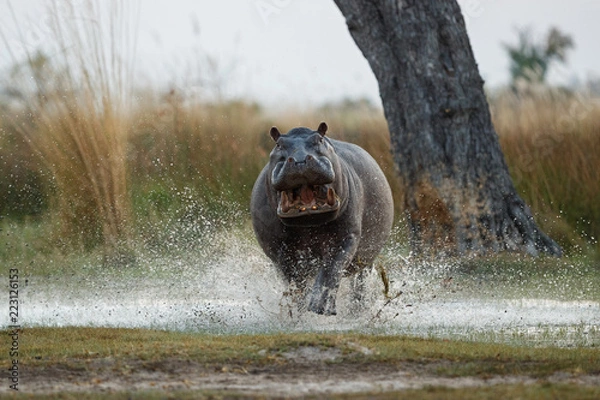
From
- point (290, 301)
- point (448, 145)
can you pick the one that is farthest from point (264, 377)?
point (448, 145)

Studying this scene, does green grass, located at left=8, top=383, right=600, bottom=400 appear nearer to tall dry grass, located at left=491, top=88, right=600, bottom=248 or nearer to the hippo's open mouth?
the hippo's open mouth

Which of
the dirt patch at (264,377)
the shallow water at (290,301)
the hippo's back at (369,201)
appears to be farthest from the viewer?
the hippo's back at (369,201)

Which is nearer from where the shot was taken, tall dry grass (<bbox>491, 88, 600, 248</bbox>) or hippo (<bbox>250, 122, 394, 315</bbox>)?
hippo (<bbox>250, 122, 394, 315</bbox>)

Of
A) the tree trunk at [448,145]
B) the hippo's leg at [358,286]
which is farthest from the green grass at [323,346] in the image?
the tree trunk at [448,145]

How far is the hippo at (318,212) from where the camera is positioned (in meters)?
7.13

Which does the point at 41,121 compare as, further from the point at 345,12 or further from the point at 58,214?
the point at 345,12

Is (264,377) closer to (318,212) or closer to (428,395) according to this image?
(428,395)

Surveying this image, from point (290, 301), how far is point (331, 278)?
0.59 m

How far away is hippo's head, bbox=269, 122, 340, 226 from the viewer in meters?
7.01

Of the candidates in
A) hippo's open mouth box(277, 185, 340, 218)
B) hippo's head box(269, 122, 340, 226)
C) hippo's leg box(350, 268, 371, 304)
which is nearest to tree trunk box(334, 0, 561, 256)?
hippo's leg box(350, 268, 371, 304)

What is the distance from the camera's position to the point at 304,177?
7031 millimetres

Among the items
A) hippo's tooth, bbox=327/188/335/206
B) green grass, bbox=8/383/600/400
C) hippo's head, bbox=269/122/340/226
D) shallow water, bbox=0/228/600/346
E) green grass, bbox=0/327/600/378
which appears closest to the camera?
green grass, bbox=8/383/600/400

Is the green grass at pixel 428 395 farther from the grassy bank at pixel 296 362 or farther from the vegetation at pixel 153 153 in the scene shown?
the vegetation at pixel 153 153

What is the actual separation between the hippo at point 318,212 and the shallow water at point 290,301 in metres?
0.25
